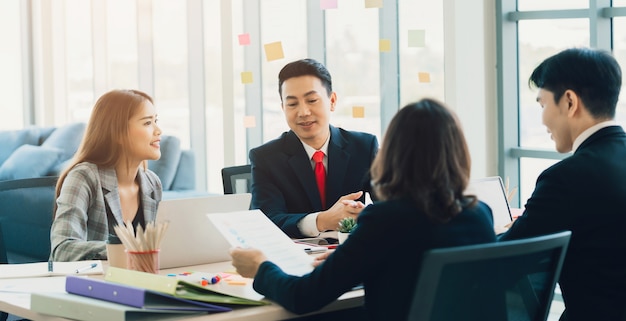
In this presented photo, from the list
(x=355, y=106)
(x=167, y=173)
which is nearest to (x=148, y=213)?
(x=355, y=106)

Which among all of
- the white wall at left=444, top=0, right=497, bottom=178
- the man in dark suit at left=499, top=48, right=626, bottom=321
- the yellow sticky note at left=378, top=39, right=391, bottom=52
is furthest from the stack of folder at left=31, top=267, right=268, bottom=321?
the yellow sticky note at left=378, top=39, right=391, bottom=52

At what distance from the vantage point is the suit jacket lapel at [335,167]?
3256 mm

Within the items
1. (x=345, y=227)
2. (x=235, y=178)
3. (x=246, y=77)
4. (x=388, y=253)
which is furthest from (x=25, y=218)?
(x=246, y=77)

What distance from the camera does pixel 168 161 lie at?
6.50 metres

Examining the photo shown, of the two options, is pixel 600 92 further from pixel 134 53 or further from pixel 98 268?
pixel 134 53

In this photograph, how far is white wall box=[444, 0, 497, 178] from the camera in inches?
183

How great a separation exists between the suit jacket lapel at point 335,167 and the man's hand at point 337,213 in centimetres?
27

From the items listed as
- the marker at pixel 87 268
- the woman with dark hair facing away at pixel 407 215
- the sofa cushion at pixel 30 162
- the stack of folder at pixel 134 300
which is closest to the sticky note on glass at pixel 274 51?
the sofa cushion at pixel 30 162

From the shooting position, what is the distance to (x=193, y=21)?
22.2 ft

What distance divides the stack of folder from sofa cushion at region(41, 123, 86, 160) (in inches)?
210

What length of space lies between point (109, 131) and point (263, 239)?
1.02 meters

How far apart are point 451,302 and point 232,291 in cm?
64

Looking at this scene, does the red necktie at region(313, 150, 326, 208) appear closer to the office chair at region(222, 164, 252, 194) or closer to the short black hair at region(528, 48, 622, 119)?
the office chair at region(222, 164, 252, 194)

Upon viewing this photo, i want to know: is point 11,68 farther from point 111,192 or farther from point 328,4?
point 111,192
